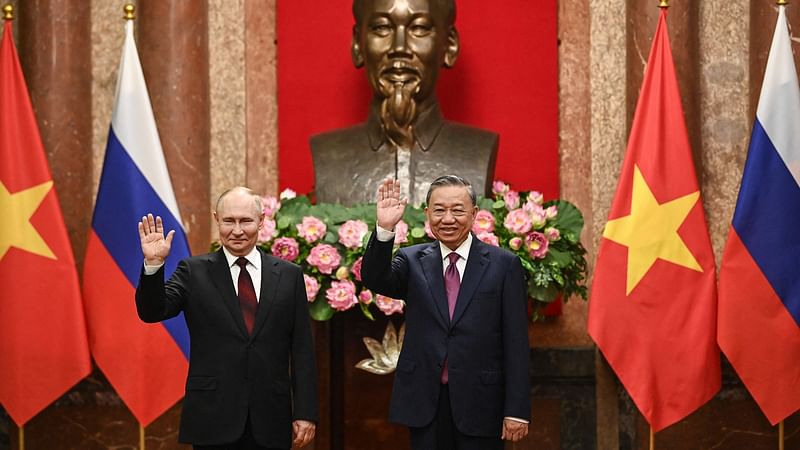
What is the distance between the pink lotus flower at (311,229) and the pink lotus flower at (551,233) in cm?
93

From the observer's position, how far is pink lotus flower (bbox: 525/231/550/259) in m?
4.95

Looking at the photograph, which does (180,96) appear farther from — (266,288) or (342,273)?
(266,288)

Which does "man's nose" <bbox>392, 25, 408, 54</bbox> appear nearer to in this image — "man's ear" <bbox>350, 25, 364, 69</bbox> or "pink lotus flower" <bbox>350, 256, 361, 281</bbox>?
"man's ear" <bbox>350, 25, 364, 69</bbox>

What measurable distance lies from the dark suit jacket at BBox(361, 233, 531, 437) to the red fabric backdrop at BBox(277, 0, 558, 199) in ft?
7.37

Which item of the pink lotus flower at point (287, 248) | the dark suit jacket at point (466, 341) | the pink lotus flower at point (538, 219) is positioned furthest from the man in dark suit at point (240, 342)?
the pink lotus flower at point (538, 219)

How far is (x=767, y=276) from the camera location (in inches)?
203

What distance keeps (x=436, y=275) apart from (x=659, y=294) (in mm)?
1732

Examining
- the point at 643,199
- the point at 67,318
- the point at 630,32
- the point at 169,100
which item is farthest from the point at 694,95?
the point at 67,318

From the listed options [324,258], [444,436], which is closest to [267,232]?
[324,258]

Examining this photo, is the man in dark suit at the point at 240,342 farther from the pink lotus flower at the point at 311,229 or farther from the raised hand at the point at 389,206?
the pink lotus flower at the point at 311,229

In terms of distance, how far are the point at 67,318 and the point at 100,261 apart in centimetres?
30

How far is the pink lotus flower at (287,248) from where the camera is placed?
4895 millimetres

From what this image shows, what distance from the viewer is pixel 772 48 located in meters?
5.29

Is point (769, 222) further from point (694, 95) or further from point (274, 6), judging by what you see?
point (274, 6)
